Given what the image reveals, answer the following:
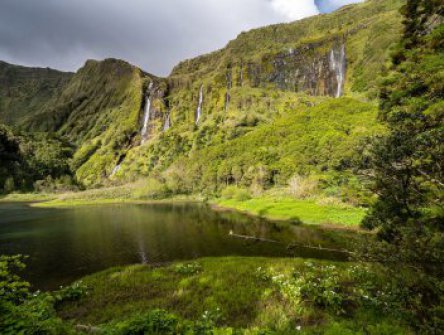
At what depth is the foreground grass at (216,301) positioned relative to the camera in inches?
448

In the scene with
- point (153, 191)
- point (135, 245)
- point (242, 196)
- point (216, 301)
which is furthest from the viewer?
point (153, 191)

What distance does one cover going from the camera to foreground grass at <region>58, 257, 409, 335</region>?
37.3 feet

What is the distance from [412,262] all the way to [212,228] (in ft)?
154

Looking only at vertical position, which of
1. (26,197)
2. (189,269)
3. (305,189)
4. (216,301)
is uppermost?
(305,189)

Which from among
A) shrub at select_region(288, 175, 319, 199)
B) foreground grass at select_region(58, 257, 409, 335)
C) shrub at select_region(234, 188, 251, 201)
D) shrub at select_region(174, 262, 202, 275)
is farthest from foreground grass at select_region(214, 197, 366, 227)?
shrub at select_region(174, 262, 202, 275)

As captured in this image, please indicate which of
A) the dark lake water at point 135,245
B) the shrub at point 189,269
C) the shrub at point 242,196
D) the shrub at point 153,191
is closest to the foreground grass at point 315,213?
the dark lake water at point 135,245

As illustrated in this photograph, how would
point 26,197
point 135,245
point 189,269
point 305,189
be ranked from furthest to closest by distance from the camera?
1. point 26,197
2. point 305,189
3. point 135,245
4. point 189,269

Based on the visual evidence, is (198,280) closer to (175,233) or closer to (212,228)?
(175,233)

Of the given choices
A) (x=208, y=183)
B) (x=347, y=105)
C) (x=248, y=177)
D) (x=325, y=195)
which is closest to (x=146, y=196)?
(x=208, y=183)

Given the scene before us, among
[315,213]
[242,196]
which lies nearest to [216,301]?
[315,213]

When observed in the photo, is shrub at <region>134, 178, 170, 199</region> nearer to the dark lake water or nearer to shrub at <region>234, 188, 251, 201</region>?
shrub at <region>234, 188, 251, 201</region>

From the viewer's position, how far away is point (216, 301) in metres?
15.8

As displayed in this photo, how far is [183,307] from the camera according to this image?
604 inches

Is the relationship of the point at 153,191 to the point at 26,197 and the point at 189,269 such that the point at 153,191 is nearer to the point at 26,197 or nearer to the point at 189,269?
the point at 26,197
